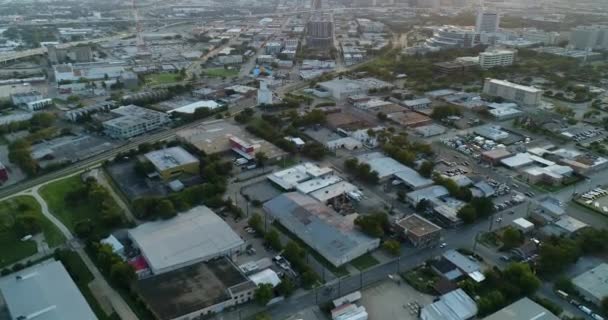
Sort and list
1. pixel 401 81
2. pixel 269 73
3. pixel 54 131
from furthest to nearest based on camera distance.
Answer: pixel 269 73
pixel 401 81
pixel 54 131

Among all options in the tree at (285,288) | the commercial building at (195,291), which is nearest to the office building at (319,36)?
the commercial building at (195,291)

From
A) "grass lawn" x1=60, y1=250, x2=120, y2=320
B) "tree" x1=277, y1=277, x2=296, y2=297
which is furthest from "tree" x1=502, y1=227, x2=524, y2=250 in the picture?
"grass lawn" x1=60, y1=250, x2=120, y2=320

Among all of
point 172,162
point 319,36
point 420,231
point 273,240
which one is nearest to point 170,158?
point 172,162

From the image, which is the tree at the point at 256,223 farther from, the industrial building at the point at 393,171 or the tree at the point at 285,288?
the industrial building at the point at 393,171

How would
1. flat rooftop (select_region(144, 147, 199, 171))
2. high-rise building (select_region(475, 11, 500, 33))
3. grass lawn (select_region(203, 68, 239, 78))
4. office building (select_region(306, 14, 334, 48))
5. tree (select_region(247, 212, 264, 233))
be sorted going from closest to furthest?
tree (select_region(247, 212, 264, 233)) < flat rooftop (select_region(144, 147, 199, 171)) < grass lawn (select_region(203, 68, 239, 78)) < office building (select_region(306, 14, 334, 48)) < high-rise building (select_region(475, 11, 500, 33))

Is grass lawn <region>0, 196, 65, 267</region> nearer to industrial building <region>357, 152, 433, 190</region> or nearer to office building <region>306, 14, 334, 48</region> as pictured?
industrial building <region>357, 152, 433, 190</region>

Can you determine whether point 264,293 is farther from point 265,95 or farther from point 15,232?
point 265,95

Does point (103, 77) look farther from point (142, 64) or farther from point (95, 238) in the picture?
point (95, 238)

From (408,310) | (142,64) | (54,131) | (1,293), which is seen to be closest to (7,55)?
(142,64)
